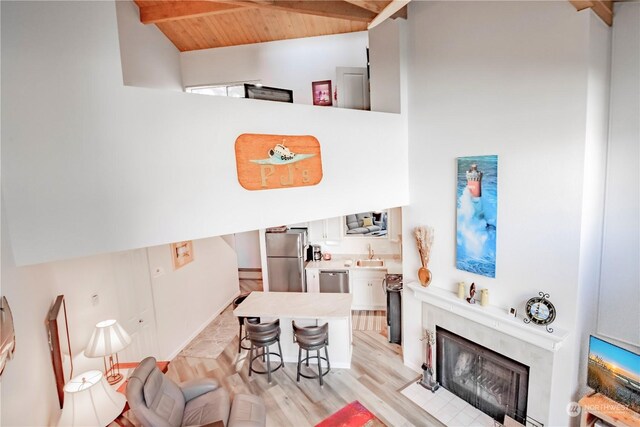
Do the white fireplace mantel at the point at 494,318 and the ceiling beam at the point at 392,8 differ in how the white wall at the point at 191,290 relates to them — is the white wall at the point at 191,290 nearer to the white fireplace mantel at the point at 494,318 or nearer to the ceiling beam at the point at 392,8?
the white fireplace mantel at the point at 494,318

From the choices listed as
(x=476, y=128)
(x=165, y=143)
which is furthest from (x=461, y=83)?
(x=165, y=143)

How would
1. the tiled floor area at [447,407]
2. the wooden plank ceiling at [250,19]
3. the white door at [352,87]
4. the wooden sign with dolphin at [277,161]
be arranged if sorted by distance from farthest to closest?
the white door at [352,87]
the tiled floor area at [447,407]
the wooden plank ceiling at [250,19]
the wooden sign with dolphin at [277,161]

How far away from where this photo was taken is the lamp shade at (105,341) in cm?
298

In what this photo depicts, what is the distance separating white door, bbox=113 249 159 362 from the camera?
4020 millimetres

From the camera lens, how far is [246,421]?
10.6 ft

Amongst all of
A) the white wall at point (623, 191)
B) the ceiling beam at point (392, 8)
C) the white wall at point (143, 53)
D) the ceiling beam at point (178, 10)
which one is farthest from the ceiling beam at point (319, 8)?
the white wall at point (623, 191)

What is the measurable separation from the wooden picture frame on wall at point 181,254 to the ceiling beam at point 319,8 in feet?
11.7

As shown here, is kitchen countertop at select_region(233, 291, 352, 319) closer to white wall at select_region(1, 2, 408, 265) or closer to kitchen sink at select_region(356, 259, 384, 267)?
kitchen sink at select_region(356, 259, 384, 267)

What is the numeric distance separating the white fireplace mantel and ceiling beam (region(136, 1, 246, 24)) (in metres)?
4.46

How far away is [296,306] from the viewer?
15.5 feet

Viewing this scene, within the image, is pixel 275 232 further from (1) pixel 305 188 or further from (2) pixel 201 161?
(2) pixel 201 161

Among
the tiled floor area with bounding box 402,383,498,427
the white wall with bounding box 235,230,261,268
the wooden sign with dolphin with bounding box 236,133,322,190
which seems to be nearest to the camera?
the wooden sign with dolphin with bounding box 236,133,322,190

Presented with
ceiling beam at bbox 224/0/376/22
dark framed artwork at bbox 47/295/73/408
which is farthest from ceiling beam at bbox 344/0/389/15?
dark framed artwork at bbox 47/295/73/408

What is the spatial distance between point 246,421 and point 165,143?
2785 mm
